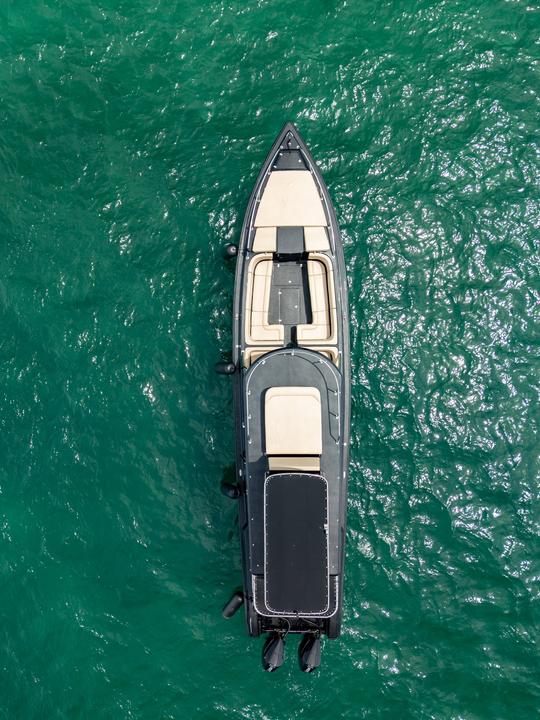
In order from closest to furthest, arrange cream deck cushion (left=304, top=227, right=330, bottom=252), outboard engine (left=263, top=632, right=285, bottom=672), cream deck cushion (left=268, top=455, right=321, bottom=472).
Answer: outboard engine (left=263, top=632, right=285, bottom=672)
cream deck cushion (left=268, top=455, right=321, bottom=472)
cream deck cushion (left=304, top=227, right=330, bottom=252)

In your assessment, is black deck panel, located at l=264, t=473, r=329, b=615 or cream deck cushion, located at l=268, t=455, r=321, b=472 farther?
cream deck cushion, located at l=268, t=455, r=321, b=472

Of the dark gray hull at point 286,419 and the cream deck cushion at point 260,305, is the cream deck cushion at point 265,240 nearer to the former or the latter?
the dark gray hull at point 286,419

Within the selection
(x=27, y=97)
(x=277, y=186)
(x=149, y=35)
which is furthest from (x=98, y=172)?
(x=277, y=186)

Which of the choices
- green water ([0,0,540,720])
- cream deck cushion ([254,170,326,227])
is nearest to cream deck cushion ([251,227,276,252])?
cream deck cushion ([254,170,326,227])

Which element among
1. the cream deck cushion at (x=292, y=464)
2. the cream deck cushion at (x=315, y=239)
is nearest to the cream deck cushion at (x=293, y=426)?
the cream deck cushion at (x=292, y=464)

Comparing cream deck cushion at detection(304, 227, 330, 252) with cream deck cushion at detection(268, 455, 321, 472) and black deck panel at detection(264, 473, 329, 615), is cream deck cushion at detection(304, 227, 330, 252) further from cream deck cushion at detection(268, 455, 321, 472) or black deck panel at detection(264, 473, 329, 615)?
black deck panel at detection(264, 473, 329, 615)

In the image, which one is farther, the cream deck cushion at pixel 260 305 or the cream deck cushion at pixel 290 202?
the cream deck cushion at pixel 290 202

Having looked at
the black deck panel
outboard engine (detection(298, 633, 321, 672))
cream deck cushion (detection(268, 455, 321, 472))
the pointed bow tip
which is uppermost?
the pointed bow tip

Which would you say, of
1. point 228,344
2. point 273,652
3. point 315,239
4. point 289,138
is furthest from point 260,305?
point 273,652
